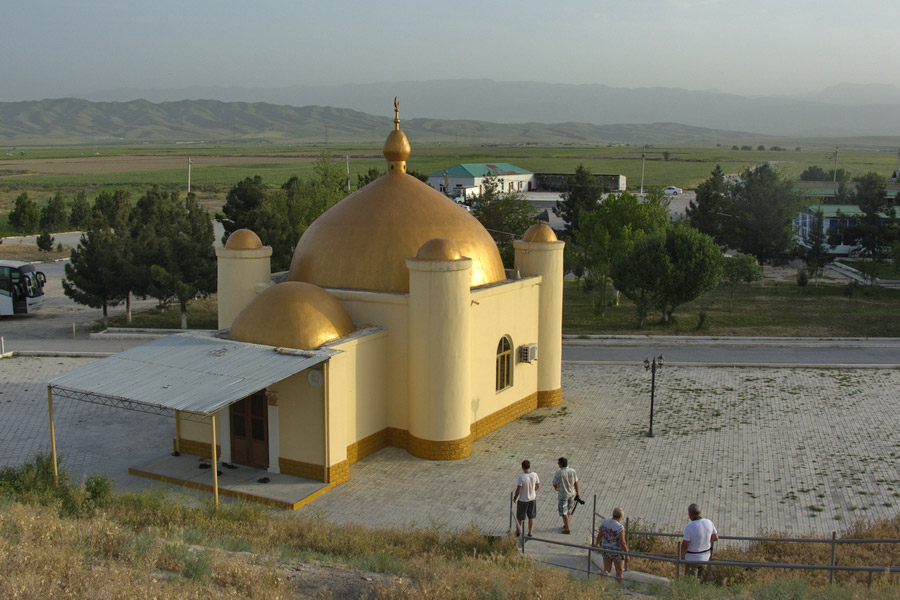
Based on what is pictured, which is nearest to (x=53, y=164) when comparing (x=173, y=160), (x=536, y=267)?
(x=173, y=160)

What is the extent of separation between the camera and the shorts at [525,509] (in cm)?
1226

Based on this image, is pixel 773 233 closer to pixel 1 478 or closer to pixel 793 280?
pixel 793 280

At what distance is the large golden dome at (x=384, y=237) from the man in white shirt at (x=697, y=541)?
26.1 feet

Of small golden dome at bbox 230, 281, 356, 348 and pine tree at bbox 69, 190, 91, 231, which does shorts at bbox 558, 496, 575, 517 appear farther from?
pine tree at bbox 69, 190, 91, 231

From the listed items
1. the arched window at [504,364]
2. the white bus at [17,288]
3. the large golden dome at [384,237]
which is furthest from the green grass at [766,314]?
the white bus at [17,288]

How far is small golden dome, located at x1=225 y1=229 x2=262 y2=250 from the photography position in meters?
17.9

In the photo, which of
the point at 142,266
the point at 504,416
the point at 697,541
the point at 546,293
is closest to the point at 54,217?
the point at 142,266

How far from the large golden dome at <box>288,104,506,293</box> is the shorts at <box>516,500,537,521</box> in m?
5.61

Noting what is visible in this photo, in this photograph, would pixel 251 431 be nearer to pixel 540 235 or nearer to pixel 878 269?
pixel 540 235

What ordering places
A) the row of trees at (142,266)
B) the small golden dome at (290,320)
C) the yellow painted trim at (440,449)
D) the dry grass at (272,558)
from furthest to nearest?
the row of trees at (142,266) < the yellow painted trim at (440,449) < the small golden dome at (290,320) < the dry grass at (272,558)

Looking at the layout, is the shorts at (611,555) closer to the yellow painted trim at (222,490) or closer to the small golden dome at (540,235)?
the yellow painted trim at (222,490)

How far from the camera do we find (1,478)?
12.6 meters

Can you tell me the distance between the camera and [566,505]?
1248 cm

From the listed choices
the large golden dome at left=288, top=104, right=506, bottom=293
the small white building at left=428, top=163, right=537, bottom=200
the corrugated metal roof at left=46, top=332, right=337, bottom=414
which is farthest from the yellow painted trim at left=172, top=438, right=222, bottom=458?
the small white building at left=428, top=163, right=537, bottom=200
